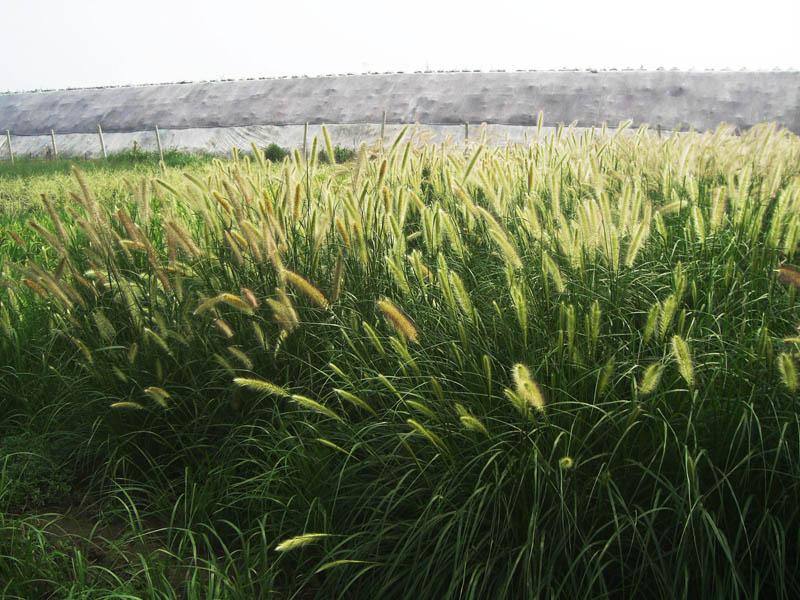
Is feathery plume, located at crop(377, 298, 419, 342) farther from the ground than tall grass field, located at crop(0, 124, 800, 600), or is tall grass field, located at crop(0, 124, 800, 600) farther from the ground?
feathery plume, located at crop(377, 298, 419, 342)

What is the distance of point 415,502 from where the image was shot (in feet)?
7.45

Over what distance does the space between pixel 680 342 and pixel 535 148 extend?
3.76 m

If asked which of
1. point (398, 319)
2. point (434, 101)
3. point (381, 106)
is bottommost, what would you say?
point (381, 106)

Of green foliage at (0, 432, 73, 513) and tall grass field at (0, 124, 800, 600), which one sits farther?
green foliage at (0, 432, 73, 513)

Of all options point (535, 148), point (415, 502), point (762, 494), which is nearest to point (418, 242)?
point (535, 148)

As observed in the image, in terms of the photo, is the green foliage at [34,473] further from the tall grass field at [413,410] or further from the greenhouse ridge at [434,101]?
the greenhouse ridge at [434,101]

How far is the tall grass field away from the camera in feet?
6.67

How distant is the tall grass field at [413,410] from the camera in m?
2.03

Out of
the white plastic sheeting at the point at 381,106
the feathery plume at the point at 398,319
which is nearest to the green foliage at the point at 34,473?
the feathery plume at the point at 398,319

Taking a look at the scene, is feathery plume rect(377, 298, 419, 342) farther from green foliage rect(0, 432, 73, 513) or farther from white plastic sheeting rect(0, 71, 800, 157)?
white plastic sheeting rect(0, 71, 800, 157)

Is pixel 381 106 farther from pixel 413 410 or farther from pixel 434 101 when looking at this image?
pixel 413 410

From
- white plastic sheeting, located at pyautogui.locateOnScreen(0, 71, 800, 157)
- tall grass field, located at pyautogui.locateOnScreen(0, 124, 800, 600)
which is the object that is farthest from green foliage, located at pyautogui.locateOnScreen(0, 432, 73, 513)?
white plastic sheeting, located at pyautogui.locateOnScreen(0, 71, 800, 157)

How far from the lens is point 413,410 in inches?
95.3

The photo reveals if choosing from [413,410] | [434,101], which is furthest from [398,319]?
[434,101]
